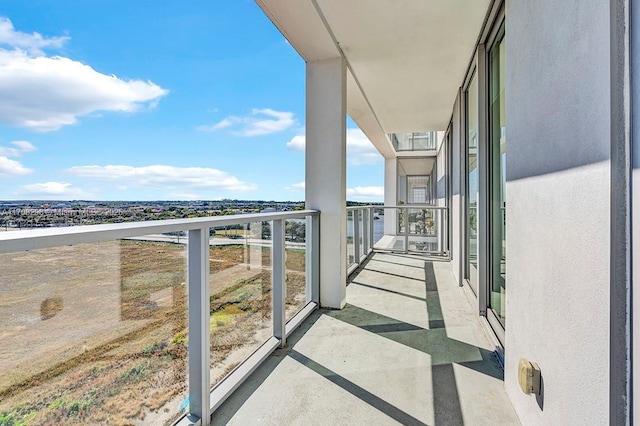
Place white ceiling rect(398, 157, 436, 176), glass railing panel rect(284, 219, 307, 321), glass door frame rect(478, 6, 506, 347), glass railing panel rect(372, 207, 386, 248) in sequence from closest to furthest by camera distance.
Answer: glass railing panel rect(284, 219, 307, 321), glass door frame rect(478, 6, 506, 347), glass railing panel rect(372, 207, 386, 248), white ceiling rect(398, 157, 436, 176)

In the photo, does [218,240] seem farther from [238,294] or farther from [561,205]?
[561,205]

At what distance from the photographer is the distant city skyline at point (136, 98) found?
2541 millimetres

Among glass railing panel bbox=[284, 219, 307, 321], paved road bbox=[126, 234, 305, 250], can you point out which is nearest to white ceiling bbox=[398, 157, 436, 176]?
glass railing panel bbox=[284, 219, 307, 321]

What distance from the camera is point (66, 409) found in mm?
1047

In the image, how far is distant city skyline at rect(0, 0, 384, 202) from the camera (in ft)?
8.34

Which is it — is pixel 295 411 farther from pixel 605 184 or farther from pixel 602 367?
pixel 605 184

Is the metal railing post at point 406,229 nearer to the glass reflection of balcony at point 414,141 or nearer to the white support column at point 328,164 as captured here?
the glass reflection of balcony at point 414,141

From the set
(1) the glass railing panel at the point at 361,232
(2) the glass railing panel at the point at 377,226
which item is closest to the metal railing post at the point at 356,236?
(1) the glass railing panel at the point at 361,232

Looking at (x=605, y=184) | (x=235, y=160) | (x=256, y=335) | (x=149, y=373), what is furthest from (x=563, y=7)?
(x=235, y=160)

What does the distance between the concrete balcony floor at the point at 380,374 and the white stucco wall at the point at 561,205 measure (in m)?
0.30

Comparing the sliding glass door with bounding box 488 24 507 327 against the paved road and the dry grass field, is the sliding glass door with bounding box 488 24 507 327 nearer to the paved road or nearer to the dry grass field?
the paved road

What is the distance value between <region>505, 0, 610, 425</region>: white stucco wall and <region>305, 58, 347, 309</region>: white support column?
1.73m

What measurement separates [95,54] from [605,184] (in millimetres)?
5470

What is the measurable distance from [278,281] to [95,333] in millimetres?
1429
